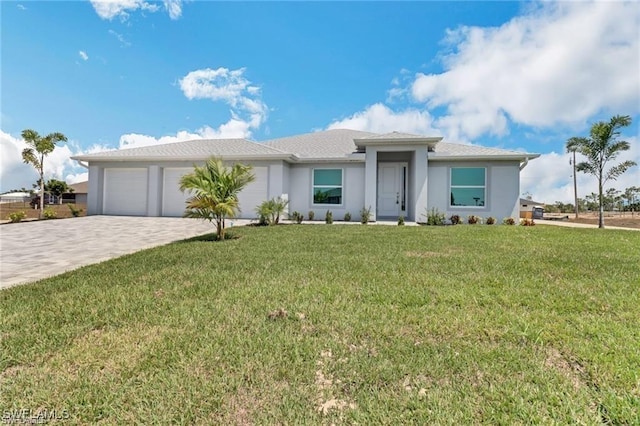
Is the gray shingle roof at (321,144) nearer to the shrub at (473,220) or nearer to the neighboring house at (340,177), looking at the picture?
the neighboring house at (340,177)

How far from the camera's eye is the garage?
53.0 feet

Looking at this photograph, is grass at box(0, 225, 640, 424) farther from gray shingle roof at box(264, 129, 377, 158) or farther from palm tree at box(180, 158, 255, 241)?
gray shingle roof at box(264, 129, 377, 158)

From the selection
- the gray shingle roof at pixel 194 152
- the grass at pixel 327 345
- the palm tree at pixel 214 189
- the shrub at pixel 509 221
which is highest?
the gray shingle roof at pixel 194 152

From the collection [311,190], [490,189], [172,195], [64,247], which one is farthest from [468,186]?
[64,247]

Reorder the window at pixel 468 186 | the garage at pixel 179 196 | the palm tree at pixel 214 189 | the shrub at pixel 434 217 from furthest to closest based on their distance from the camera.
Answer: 1. the garage at pixel 179 196
2. the window at pixel 468 186
3. the shrub at pixel 434 217
4. the palm tree at pixel 214 189

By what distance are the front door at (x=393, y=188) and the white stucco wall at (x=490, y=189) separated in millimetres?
1853

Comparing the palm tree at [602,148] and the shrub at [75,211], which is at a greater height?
the palm tree at [602,148]

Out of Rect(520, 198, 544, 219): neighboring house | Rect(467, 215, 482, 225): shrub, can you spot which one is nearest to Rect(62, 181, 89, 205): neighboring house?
Rect(467, 215, 482, 225): shrub

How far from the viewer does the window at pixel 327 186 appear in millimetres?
16172

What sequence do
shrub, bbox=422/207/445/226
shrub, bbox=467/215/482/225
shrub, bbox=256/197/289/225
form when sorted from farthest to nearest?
1. shrub, bbox=467/215/482/225
2. shrub, bbox=422/207/445/226
3. shrub, bbox=256/197/289/225

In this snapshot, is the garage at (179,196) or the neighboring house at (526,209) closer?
the garage at (179,196)

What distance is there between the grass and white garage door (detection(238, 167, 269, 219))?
11.0 metres

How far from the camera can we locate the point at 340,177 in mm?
16125

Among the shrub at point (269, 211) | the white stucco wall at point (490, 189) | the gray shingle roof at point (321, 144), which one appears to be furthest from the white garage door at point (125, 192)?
the white stucco wall at point (490, 189)
